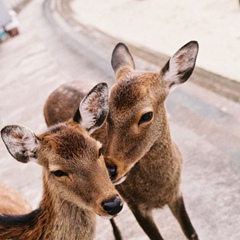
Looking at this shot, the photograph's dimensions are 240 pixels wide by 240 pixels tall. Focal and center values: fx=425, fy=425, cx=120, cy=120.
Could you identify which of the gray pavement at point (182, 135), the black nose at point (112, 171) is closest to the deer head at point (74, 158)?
the black nose at point (112, 171)

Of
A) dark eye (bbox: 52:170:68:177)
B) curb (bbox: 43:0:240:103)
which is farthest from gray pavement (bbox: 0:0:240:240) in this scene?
dark eye (bbox: 52:170:68:177)

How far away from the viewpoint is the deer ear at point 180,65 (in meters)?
3.59

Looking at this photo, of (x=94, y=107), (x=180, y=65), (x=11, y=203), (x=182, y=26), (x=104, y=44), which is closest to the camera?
(x=94, y=107)

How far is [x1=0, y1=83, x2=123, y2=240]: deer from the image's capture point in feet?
9.74

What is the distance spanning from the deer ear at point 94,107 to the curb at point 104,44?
300 cm

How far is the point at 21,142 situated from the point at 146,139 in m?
1.00

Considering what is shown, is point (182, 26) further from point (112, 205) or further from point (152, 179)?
point (112, 205)

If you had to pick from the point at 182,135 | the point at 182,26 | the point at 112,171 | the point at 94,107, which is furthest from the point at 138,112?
the point at 182,26

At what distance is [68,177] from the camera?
3.03m

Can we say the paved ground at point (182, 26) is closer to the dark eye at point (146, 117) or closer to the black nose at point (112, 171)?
the dark eye at point (146, 117)

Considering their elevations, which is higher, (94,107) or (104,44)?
(94,107)

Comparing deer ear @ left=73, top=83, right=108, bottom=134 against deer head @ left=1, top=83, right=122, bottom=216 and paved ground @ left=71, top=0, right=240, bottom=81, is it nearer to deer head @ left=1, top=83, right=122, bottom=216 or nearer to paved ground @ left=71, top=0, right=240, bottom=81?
deer head @ left=1, top=83, right=122, bottom=216

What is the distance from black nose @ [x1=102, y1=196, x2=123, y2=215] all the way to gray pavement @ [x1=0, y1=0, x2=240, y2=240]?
175 centimetres

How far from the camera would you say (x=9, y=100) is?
407 inches
